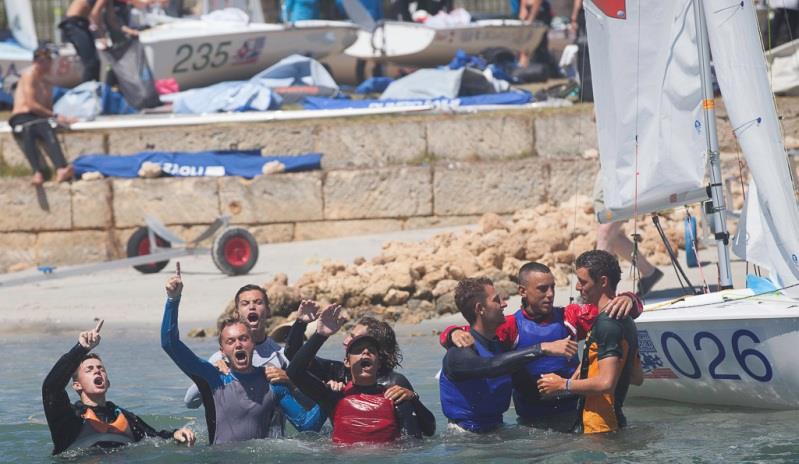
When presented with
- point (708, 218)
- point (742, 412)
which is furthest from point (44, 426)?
point (708, 218)

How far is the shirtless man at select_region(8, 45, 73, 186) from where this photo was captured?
53.5ft

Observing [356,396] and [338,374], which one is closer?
[356,396]

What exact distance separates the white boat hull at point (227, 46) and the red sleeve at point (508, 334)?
11997 millimetres

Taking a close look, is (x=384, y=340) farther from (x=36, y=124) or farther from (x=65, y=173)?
(x=36, y=124)

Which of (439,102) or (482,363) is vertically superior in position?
(439,102)

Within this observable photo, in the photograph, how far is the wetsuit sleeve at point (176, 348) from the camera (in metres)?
7.44

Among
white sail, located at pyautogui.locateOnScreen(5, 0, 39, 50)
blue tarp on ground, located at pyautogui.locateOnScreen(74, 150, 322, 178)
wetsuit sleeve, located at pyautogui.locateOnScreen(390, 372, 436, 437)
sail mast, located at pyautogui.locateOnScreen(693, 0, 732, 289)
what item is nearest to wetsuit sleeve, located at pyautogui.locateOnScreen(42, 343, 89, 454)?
wetsuit sleeve, located at pyautogui.locateOnScreen(390, 372, 436, 437)

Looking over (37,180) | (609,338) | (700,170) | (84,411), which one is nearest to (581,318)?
(609,338)

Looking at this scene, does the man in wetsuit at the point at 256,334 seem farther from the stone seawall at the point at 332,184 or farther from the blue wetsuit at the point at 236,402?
the stone seawall at the point at 332,184

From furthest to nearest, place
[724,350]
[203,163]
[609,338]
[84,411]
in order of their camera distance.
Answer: [203,163]
[724,350]
[84,411]
[609,338]

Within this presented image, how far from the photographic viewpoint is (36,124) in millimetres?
16375

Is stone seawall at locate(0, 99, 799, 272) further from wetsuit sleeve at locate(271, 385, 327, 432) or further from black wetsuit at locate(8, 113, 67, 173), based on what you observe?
wetsuit sleeve at locate(271, 385, 327, 432)

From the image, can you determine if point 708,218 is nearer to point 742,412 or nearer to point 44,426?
point 742,412

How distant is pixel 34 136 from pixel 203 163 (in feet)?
6.42
